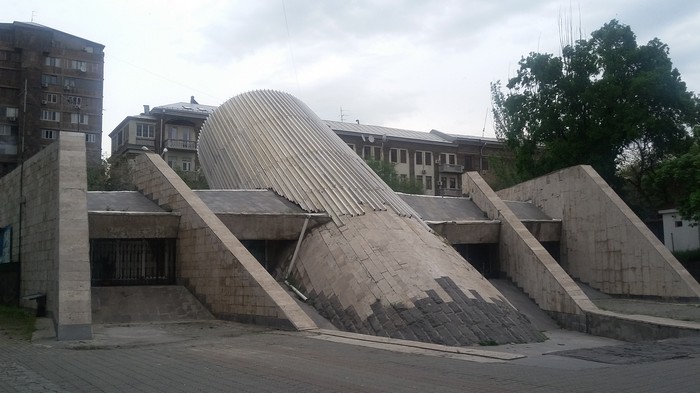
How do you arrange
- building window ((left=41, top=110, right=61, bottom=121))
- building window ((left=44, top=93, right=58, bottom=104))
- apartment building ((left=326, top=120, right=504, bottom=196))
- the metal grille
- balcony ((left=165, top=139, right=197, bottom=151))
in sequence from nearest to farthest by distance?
1. the metal grille
2. building window ((left=41, top=110, right=61, bottom=121))
3. building window ((left=44, top=93, right=58, bottom=104))
4. balcony ((left=165, top=139, right=197, bottom=151))
5. apartment building ((left=326, top=120, right=504, bottom=196))

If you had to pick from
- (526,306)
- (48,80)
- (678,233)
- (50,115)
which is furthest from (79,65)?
(678,233)

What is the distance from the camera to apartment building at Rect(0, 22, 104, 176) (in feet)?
96.0

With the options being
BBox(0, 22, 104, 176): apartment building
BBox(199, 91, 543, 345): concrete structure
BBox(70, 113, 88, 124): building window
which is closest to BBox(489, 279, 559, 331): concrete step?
BBox(199, 91, 543, 345): concrete structure

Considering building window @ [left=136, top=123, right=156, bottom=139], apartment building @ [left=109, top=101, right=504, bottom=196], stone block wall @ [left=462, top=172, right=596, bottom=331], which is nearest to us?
stone block wall @ [left=462, top=172, right=596, bottom=331]

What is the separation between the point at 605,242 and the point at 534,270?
406 cm

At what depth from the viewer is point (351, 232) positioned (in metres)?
17.6

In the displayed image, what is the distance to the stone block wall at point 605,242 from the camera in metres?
19.8

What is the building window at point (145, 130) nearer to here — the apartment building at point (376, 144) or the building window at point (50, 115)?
the apartment building at point (376, 144)

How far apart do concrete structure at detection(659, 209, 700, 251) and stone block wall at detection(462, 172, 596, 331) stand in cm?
900

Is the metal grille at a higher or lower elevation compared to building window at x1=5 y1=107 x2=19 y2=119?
lower

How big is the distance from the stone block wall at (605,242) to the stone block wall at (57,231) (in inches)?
646

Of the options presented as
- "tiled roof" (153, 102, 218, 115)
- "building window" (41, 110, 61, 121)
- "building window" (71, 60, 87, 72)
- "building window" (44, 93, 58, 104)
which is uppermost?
"tiled roof" (153, 102, 218, 115)

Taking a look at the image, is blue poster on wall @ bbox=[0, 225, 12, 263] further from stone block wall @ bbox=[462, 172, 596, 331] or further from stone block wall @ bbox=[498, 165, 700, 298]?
stone block wall @ bbox=[498, 165, 700, 298]

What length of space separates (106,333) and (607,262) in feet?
54.2
